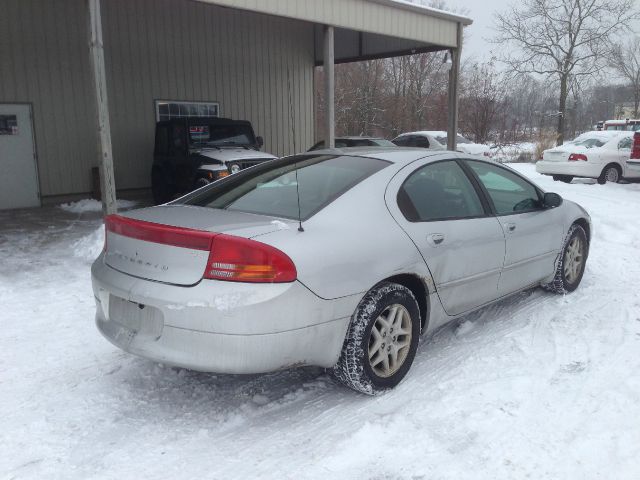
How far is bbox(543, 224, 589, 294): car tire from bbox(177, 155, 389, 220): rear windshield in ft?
7.71

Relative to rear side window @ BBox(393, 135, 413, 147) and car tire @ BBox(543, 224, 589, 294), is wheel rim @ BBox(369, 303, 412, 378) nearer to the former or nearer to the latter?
car tire @ BBox(543, 224, 589, 294)

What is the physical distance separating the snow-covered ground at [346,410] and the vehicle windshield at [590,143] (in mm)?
11377

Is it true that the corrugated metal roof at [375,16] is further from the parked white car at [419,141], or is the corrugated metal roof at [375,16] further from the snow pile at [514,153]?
the snow pile at [514,153]

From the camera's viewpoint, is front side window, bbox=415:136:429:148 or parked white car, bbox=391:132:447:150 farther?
front side window, bbox=415:136:429:148

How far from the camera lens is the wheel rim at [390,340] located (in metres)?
3.38

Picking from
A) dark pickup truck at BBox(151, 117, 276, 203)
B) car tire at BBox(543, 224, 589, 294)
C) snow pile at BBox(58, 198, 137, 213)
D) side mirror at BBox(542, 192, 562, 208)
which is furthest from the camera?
snow pile at BBox(58, 198, 137, 213)

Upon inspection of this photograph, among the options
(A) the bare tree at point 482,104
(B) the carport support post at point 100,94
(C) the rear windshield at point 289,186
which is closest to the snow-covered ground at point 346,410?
(C) the rear windshield at point 289,186

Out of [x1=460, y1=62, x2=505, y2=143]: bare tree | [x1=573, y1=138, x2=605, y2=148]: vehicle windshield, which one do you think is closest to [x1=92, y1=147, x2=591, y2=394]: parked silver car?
[x1=573, y1=138, x2=605, y2=148]: vehicle windshield

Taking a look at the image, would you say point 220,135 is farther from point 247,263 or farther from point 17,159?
point 247,263

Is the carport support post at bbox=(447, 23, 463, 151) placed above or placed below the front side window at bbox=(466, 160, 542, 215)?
above

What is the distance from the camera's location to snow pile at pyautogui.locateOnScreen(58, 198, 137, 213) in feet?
36.0

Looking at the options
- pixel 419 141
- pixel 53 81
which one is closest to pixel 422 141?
pixel 419 141

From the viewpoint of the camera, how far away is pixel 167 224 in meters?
3.16

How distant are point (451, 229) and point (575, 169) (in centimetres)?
1234
